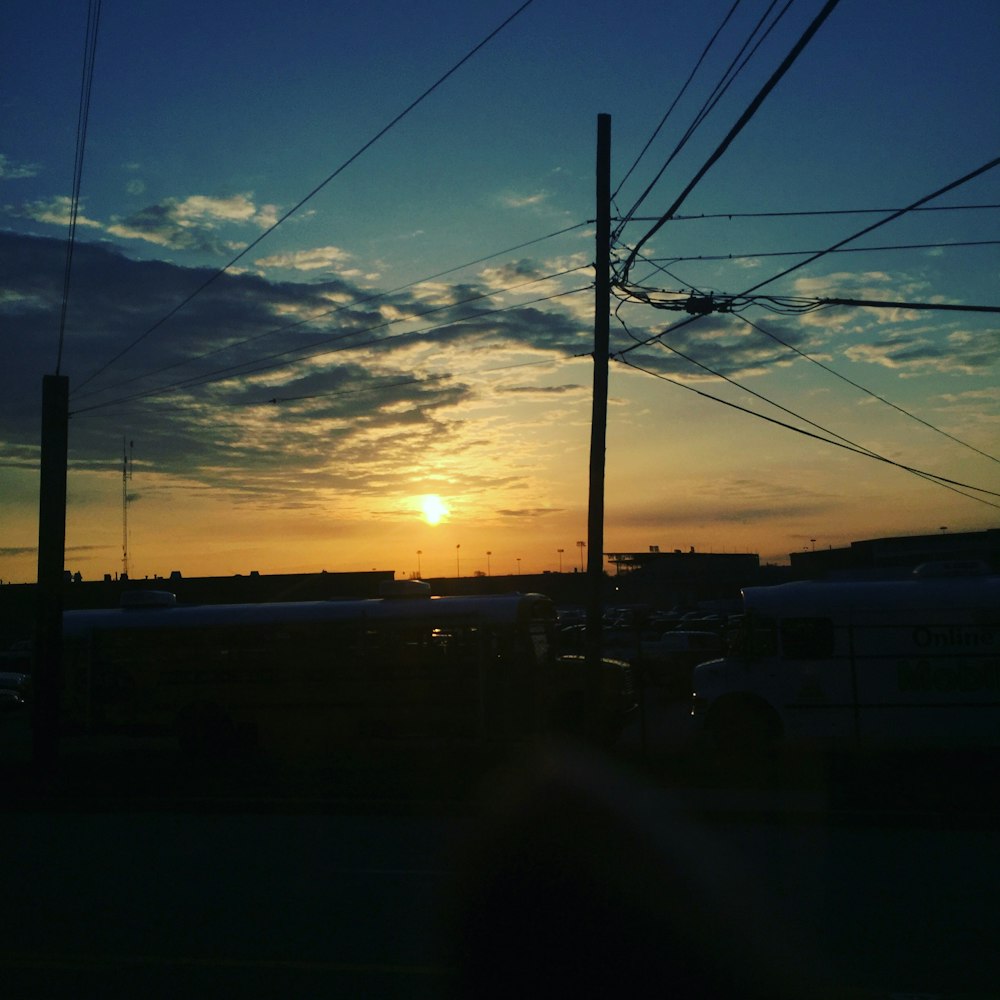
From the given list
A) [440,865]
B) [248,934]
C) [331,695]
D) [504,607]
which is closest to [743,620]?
[504,607]

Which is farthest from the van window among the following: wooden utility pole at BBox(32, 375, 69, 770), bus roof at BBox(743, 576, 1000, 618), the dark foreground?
wooden utility pole at BBox(32, 375, 69, 770)

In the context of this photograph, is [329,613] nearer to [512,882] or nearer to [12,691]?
[512,882]

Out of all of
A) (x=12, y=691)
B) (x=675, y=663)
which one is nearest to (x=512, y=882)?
(x=675, y=663)

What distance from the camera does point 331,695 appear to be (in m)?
18.8

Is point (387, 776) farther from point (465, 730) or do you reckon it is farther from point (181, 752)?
point (181, 752)

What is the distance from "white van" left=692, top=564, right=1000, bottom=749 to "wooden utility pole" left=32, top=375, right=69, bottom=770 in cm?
992

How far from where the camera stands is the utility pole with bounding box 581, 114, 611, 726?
1610 centimetres

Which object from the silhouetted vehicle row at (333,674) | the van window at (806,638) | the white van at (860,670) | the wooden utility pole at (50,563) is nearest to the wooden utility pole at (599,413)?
the white van at (860,670)

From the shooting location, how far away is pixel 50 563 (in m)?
16.9

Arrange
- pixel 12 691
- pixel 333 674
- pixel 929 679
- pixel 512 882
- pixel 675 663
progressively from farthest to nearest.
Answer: pixel 12 691 < pixel 675 663 < pixel 333 674 < pixel 929 679 < pixel 512 882

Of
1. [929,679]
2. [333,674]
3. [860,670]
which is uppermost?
[860,670]

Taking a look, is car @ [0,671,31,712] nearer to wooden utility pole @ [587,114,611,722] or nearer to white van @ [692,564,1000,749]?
wooden utility pole @ [587,114,611,722]

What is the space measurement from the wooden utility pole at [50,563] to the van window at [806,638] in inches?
440

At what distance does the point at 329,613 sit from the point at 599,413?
6.17m
